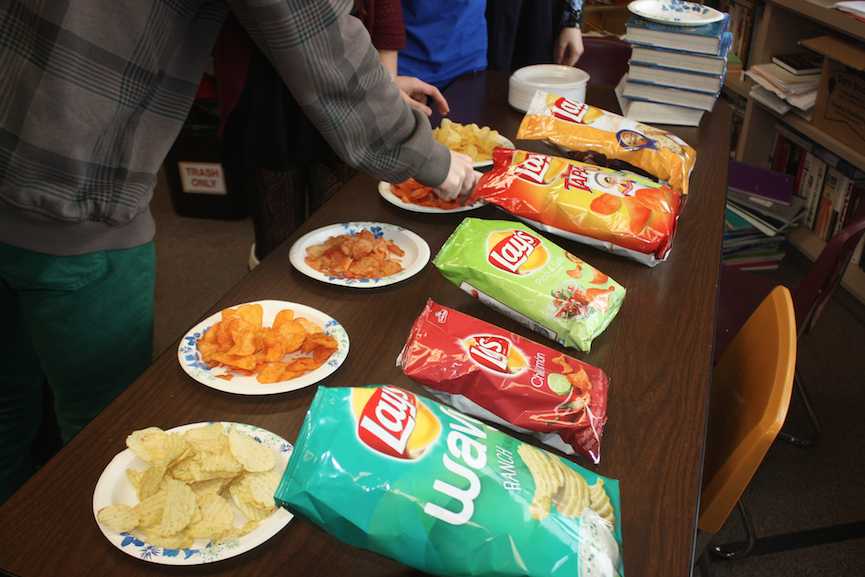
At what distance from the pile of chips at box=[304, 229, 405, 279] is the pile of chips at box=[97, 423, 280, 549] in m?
0.42

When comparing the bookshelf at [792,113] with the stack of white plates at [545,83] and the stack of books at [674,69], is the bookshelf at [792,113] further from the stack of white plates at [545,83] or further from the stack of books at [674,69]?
the stack of white plates at [545,83]

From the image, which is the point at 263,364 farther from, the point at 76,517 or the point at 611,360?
the point at 611,360

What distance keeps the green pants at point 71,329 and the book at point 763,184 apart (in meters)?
2.42

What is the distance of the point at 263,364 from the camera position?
0.87m

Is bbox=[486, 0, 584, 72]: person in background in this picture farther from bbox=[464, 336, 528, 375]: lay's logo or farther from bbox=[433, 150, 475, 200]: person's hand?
bbox=[464, 336, 528, 375]: lay's logo

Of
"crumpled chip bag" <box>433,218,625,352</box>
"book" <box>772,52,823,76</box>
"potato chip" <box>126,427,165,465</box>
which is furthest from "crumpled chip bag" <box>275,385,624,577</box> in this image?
"book" <box>772,52,823,76</box>

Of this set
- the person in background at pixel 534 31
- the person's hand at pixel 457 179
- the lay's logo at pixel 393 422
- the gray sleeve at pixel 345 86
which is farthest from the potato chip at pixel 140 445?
the person in background at pixel 534 31

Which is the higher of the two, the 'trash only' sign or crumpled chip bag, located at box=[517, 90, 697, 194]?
crumpled chip bag, located at box=[517, 90, 697, 194]

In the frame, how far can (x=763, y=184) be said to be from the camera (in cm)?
264

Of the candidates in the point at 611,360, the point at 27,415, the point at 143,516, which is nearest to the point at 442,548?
the point at 143,516

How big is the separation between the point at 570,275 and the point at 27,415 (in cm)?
111

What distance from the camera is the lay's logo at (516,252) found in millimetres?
962

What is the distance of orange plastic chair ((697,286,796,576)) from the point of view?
80 cm

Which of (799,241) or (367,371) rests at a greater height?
(367,371)
